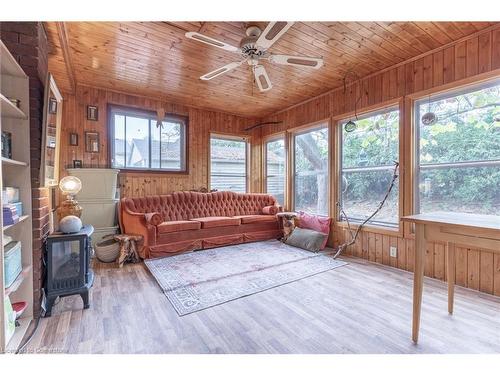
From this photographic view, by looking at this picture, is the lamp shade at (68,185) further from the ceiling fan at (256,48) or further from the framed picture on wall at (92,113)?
the framed picture on wall at (92,113)

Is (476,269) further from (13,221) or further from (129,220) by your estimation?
(129,220)

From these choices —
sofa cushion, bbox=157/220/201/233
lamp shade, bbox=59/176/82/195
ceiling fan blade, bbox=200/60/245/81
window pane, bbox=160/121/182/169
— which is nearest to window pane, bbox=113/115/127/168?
window pane, bbox=160/121/182/169

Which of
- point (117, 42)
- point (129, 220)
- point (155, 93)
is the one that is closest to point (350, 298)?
point (129, 220)

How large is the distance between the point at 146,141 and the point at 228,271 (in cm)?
302

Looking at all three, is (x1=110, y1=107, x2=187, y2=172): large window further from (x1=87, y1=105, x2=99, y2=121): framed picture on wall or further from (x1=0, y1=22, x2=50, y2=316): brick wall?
(x1=0, y1=22, x2=50, y2=316): brick wall

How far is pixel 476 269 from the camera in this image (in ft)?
8.69

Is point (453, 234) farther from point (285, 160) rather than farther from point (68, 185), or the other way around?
point (285, 160)

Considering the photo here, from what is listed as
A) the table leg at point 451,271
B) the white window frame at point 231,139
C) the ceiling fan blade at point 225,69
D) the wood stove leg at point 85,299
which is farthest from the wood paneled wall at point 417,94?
the wood stove leg at point 85,299

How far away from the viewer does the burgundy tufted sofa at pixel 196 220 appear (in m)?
3.70

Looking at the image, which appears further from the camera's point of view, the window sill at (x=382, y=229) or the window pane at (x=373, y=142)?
the window pane at (x=373, y=142)

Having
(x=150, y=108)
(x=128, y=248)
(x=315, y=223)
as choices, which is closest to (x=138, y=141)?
(x=150, y=108)

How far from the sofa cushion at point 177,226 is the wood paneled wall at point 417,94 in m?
2.35
